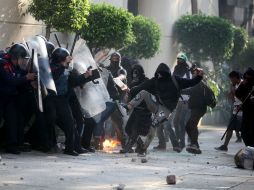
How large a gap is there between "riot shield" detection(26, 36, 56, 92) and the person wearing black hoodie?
6.28 feet

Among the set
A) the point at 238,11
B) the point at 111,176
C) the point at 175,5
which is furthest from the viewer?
the point at 238,11

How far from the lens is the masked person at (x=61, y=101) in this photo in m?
14.1

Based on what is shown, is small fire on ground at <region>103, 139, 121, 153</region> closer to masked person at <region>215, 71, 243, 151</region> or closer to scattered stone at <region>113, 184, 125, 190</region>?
masked person at <region>215, 71, 243, 151</region>

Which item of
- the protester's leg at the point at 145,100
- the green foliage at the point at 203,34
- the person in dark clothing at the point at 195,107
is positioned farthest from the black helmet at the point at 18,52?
the green foliage at the point at 203,34

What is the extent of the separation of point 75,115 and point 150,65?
9092mm

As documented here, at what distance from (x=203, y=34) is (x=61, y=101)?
11343mm

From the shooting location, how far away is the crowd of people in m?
13.7

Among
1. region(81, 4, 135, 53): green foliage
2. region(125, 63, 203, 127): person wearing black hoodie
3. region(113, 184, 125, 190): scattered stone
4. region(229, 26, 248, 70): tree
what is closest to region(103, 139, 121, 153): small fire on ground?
region(125, 63, 203, 127): person wearing black hoodie

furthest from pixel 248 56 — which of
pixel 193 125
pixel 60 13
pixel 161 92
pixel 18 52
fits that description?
pixel 18 52

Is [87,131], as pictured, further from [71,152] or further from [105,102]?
[71,152]

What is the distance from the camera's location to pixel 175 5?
25.4m

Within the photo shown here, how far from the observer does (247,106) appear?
1505 cm

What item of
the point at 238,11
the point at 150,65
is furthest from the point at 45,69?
the point at 238,11

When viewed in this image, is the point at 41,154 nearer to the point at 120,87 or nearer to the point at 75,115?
the point at 75,115
